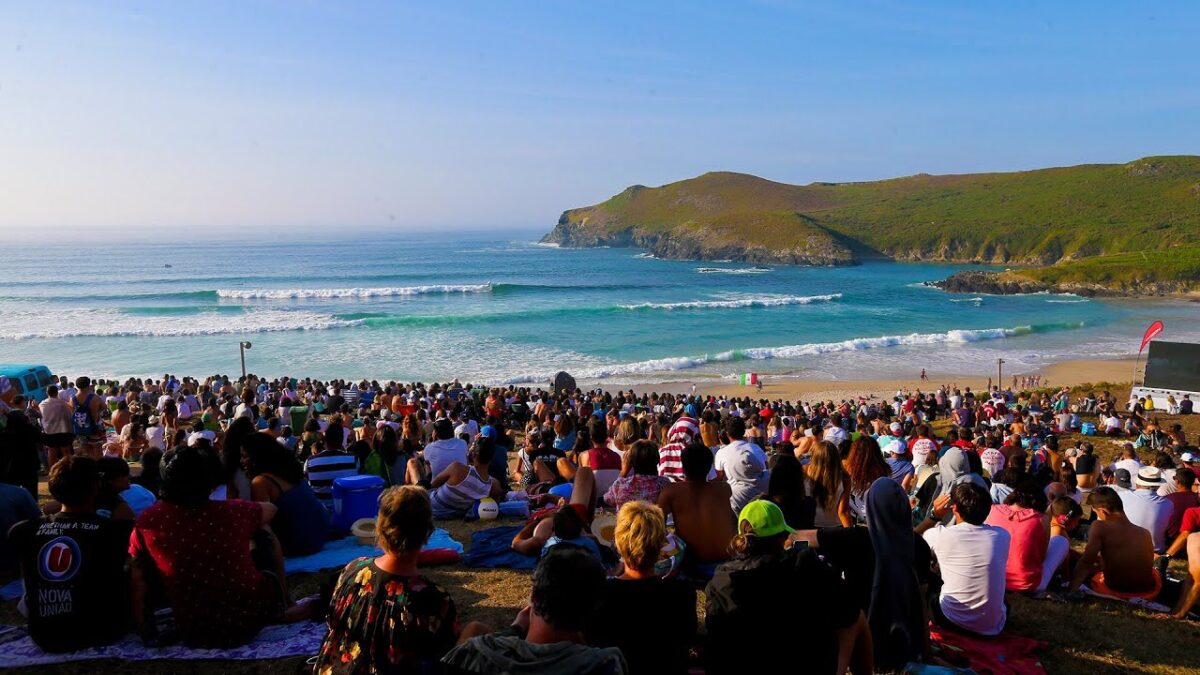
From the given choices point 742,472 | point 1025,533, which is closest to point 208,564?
point 742,472

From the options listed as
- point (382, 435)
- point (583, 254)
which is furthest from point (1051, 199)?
point (382, 435)

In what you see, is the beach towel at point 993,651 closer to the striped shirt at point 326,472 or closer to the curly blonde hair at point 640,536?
the curly blonde hair at point 640,536

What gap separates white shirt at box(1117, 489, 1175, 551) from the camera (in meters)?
6.92

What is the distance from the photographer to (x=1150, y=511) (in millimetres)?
6938

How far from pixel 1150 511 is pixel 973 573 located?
3.36 meters

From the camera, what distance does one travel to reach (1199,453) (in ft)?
44.0

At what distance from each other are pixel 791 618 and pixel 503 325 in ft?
153

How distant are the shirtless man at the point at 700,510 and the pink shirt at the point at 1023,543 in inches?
80.1

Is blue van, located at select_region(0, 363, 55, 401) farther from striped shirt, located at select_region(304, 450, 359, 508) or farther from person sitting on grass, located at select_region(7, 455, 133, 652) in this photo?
person sitting on grass, located at select_region(7, 455, 133, 652)

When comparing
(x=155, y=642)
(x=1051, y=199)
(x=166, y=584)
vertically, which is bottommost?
(x=155, y=642)

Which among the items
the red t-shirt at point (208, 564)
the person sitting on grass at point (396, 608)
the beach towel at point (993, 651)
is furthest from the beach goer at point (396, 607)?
the beach towel at point (993, 651)

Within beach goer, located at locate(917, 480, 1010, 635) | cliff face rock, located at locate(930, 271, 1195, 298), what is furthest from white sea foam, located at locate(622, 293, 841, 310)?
beach goer, located at locate(917, 480, 1010, 635)

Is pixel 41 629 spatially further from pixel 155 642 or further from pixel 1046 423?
pixel 1046 423

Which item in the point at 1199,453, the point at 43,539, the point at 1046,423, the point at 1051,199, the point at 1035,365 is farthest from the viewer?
the point at 1051,199
